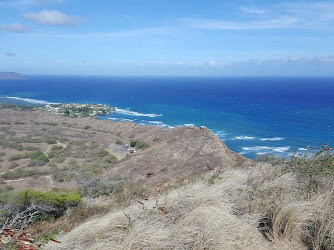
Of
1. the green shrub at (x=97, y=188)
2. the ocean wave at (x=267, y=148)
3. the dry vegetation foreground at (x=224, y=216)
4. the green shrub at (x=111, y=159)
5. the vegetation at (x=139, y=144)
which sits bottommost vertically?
the ocean wave at (x=267, y=148)

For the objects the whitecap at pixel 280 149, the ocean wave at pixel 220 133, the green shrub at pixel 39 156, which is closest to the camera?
the green shrub at pixel 39 156

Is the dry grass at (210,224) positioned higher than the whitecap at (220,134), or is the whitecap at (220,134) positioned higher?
the dry grass at (210,224)

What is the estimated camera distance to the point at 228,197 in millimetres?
4914

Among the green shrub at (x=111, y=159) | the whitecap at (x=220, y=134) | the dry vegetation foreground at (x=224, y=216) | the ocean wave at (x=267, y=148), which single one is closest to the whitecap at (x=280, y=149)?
the ocean wave at (x=267, y=148)

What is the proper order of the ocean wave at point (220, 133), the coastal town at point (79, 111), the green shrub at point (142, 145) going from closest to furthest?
the green shrub at point (142, 145)
the ocean wave at point (220, 133)
the coastal town at point (79, 111)

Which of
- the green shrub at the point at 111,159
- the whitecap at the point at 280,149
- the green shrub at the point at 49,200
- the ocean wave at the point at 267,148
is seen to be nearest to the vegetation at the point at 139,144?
the green shrub at the point at 111,159

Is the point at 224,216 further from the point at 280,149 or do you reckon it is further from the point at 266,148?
the point at 266,148

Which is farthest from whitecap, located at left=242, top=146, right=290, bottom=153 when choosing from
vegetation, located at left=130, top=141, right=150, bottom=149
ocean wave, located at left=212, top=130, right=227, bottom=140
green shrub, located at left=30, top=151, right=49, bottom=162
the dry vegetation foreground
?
the dry vegetation foreground

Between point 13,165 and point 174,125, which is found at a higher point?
point 174,125

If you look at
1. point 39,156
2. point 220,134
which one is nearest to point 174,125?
point 220,134

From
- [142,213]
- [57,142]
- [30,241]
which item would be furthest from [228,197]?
[57,142]

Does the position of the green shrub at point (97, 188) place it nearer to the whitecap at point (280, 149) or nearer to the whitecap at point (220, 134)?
the whitecap at point (280, 149)

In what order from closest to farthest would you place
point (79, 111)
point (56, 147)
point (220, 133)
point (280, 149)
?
point (56, 147), point (280, 149), point (220, 133), point (79, 111)

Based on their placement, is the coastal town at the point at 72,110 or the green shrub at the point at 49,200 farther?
the coastal town at the point at 72,110
